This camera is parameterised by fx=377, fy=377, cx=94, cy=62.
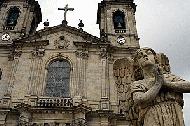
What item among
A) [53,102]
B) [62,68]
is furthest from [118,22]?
[53,102]

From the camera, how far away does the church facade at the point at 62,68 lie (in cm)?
1788

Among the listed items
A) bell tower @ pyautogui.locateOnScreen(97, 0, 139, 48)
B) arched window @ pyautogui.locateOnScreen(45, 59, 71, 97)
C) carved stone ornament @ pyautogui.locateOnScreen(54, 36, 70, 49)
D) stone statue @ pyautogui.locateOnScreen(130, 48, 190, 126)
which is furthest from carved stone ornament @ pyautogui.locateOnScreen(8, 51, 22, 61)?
stone statue @ pyautogui.locateOnScreen(130, 48, 190, 126)

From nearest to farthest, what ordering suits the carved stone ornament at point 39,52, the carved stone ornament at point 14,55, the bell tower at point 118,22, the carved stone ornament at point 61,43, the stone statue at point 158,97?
the stone statue at point 158,97 → the carved stone ornament at point 14,55 → the carved stone ornament at point 39,52 → the carved stone ornament at point 61,43 → the bell tower at point 118,22

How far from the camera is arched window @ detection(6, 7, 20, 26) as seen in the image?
24.6m

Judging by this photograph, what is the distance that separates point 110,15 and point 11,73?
788 centimetres

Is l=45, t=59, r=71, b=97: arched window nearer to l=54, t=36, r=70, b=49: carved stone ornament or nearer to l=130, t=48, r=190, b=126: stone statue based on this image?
l=54, t=36, r=70, b=49: carved stone ornament

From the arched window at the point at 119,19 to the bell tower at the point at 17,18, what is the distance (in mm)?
5589

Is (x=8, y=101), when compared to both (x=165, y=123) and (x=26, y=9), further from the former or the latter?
(x=165, y=123)

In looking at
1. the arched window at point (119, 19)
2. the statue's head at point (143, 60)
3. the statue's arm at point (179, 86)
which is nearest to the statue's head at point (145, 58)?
the statue's head at point (143, 60)

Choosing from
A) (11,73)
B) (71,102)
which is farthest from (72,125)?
(11,73)

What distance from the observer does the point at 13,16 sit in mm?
25156

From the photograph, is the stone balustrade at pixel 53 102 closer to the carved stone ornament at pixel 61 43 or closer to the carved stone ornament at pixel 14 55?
the carved stone ornament at pixel 14 55

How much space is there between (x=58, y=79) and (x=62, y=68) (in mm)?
788

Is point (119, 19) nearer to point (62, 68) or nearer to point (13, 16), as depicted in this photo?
point (62, 68)
